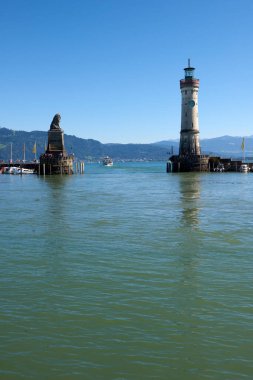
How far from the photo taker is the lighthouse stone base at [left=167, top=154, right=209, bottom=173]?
110m

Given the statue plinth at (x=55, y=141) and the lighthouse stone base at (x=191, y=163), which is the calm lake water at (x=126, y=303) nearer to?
the statue plinth at (x=55, y=141)

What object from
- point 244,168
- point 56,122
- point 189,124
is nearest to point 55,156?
point 56,122

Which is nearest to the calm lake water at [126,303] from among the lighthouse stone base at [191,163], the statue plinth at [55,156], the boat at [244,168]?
the statue plinth at [55,156]

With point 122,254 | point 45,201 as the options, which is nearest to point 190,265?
point 122,254

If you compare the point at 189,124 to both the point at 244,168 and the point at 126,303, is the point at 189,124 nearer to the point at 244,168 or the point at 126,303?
the point at 244,168

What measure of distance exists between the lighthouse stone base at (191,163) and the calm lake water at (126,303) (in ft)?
276

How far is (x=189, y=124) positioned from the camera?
344 ft

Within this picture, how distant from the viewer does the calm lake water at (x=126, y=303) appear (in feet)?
31.2

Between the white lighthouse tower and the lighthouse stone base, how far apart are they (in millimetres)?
3630

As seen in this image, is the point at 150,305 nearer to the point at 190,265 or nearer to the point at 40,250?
the point at 190,265

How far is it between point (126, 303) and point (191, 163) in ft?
Answer: 325

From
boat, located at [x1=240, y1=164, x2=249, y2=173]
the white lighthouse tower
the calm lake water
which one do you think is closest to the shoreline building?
the white lighthouse tower

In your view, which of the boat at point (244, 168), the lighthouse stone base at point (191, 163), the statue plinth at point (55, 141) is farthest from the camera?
the boat at point (244, 168)

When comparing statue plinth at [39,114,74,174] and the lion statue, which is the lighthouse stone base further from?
the lion statue
